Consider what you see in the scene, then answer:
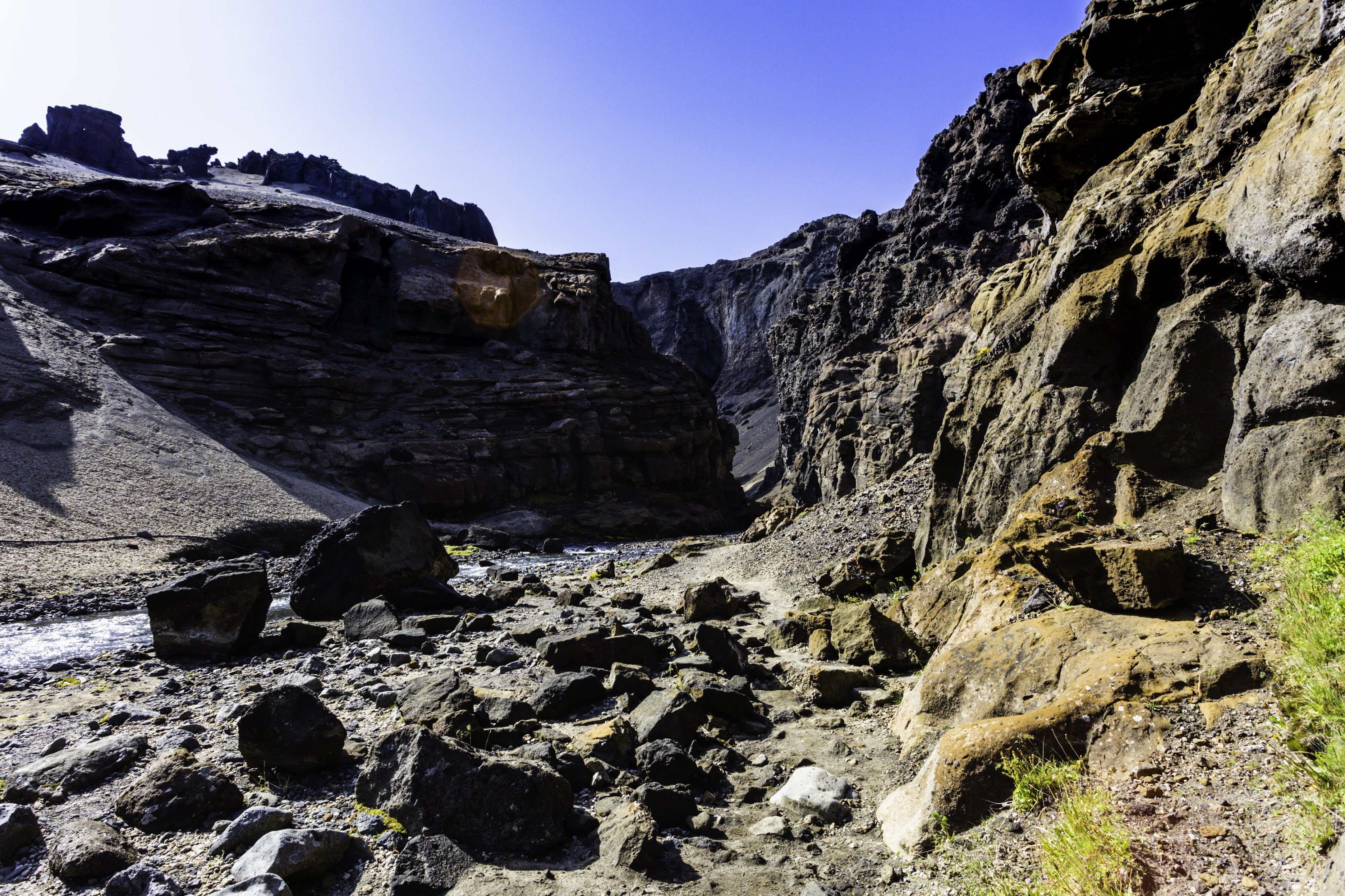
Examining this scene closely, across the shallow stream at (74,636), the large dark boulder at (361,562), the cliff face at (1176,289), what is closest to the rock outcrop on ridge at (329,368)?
the shallow stream at (74,636)

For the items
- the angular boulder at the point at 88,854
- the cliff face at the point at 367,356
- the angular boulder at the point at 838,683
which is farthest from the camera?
the cliff face at the point at 367,356

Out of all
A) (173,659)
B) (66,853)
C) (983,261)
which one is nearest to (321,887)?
(66,853)

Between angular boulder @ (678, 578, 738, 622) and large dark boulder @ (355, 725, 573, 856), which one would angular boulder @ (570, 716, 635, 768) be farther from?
angular boulder @ (678, 578, 738, 622)

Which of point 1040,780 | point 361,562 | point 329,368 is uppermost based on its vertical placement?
point 329,368

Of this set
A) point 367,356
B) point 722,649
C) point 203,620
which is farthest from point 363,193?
point 722,649

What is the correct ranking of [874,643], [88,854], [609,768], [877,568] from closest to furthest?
1. [88,854]
2. [609,768]
3. [874,643]
4. [877,568]

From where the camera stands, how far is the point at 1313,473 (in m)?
5.70

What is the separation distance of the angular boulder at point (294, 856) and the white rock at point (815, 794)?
3608 mm

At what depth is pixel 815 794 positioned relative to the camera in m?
5.91

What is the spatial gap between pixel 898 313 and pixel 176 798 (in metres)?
61.7

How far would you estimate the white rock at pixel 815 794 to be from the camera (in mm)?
5684

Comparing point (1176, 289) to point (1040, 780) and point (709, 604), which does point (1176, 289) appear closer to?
point (1040, 780)

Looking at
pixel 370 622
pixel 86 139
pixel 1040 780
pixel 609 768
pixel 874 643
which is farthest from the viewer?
pixel 86 139

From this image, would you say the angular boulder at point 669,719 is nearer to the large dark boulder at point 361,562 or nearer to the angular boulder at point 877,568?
the angular boulder at point 877,568
